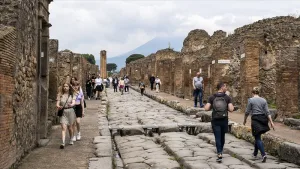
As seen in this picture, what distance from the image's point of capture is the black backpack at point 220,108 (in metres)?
7.16

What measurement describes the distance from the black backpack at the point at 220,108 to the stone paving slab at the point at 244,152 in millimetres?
866

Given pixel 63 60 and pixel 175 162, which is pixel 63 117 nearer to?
pixel 175 162

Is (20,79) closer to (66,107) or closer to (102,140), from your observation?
(66,107)

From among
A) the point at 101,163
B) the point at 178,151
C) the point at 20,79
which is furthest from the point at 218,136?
the point at 20,79

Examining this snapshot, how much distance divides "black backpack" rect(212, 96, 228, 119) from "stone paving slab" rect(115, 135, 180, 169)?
3.83 feet

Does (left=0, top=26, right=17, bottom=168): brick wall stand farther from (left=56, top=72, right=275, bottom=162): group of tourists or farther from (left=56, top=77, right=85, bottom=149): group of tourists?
(left=56, top=77, right=85, bottom=149): group of tourists

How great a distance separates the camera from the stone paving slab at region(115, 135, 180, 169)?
22.3 ft

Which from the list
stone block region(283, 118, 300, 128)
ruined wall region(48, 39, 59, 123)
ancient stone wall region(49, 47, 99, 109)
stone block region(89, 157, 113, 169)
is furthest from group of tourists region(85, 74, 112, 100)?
stone block region(89, 157, 113, 169)

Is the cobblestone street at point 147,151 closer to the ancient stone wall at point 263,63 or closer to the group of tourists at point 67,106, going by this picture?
the group of tourists at point 67,106

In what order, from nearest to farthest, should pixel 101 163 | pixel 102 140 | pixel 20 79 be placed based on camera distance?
pixel 101 163, pixel 20 79, pixel 102 140

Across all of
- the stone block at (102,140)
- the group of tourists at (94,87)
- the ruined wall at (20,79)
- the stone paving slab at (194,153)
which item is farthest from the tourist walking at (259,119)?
the group of tourists at (94,87)

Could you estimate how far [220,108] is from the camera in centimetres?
718

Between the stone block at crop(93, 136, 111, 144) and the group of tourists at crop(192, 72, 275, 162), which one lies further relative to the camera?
the stone block at crop(93, 136, 111, 144)

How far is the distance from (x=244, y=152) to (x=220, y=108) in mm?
1128
